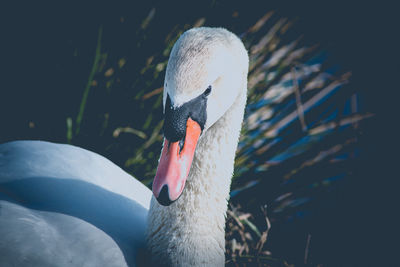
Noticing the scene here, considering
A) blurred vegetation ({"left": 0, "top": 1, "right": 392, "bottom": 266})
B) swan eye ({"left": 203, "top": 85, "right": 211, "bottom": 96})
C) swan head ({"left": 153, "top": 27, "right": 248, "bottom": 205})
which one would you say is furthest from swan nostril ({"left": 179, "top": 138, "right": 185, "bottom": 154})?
blurred vegetation ({"left": 0, "top": 1, "right": 392, "bottom": 266})

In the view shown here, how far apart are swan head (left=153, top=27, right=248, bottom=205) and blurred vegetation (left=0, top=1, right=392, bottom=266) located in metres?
1.01

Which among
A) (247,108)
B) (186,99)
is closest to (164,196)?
(186,99)

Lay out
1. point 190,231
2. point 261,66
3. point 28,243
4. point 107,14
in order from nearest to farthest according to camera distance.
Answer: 1. point 28,243
2. point 190,231
3. point 107,14
4. point 261,66

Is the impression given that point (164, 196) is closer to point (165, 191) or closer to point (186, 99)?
point (165, 191)

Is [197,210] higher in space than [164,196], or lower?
lower

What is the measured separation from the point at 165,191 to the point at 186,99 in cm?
22

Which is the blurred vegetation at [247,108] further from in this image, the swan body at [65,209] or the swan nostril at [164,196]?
the swan nostril at [164,196]

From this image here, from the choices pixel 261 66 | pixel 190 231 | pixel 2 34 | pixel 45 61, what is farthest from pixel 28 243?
pixel 261 66

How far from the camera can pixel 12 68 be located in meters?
2.00

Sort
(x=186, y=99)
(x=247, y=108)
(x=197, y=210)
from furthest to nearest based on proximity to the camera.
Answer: (x=247, y=108)
(x=197, y=210)
(x=186, y=99)

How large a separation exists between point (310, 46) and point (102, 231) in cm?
163

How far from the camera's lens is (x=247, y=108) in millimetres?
2084

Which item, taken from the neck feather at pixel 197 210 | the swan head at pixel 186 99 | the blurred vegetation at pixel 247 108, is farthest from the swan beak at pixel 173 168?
the blurred vegetation at pixel 247 108

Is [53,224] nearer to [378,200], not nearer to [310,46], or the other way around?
[310,46]
